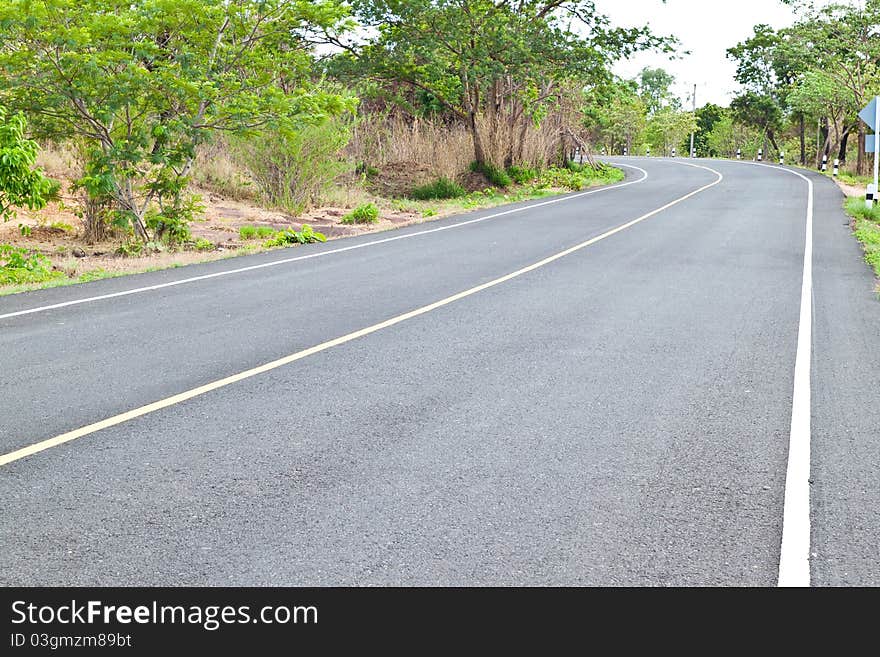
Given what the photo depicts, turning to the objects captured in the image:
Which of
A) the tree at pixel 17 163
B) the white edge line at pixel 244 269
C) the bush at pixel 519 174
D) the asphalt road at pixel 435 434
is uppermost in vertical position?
the tree at pixel 17 163

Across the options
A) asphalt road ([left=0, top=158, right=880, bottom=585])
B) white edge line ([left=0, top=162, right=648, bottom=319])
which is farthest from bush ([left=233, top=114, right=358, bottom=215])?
asphalt road ([left=0, top=158, right=880, bottom=585])

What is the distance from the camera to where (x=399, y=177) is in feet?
98.1

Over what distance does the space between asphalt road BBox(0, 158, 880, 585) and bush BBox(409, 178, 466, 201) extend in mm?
16189

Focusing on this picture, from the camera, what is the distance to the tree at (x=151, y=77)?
1309 cm

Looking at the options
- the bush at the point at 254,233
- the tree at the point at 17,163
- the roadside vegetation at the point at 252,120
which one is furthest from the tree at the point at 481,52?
the tree at the point at 17,163

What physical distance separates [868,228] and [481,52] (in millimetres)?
13956

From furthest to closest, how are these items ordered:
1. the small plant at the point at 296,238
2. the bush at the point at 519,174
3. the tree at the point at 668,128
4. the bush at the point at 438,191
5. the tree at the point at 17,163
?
the tree at the point at 668,128, the bush at the point at 519,174, the bush at the point at 438,191, the small plant at the point at 296,238, the tree at the point at 17,163

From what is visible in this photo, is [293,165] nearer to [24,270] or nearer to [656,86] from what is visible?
[24,270]

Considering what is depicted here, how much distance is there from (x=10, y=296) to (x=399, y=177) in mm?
19989

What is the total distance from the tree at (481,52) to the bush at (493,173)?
0.20 m

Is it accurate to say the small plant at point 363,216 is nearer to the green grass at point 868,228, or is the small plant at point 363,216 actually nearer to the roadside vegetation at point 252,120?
the roadside vegetation at point 252,120

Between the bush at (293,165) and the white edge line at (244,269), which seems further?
the bush at (293,165)

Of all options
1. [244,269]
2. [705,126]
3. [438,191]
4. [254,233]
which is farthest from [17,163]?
[705,126]

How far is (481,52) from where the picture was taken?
28.5 meters
